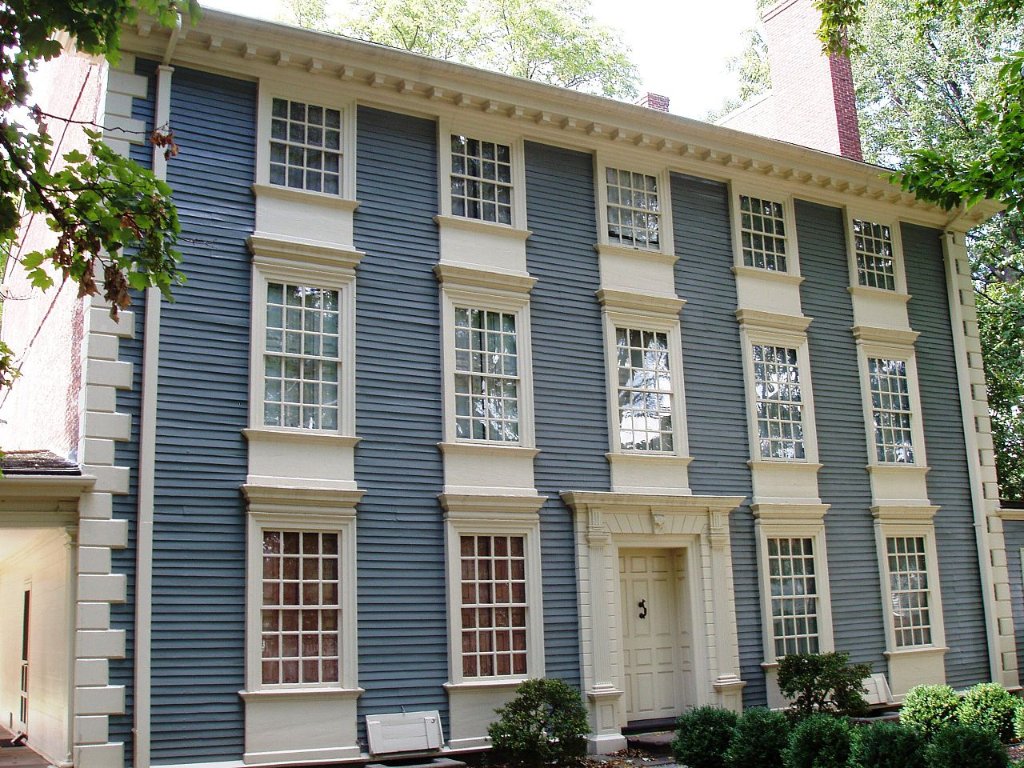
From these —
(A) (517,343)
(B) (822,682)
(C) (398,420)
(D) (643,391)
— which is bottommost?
(B) (822,682)

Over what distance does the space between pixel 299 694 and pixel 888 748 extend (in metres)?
6.39

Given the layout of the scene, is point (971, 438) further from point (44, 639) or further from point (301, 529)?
point (44, 639)

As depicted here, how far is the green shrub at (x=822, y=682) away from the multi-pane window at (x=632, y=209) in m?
6.50

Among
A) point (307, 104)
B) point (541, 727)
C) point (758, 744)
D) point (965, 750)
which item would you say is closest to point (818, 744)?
point (758, 744)

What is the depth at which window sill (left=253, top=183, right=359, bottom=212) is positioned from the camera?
13391 millimetres

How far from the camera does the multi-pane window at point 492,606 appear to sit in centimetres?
1361

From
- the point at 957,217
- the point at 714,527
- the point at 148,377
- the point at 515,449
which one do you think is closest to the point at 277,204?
the point at 148,377

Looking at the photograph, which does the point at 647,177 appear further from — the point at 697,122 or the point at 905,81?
the point at 905,81

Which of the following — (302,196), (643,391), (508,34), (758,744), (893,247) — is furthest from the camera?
(508,34)

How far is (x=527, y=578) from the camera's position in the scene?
1413 centimetres

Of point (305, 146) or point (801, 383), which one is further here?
point (801, 383)

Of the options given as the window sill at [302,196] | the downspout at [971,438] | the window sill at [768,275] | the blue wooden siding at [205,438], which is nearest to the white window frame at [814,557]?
the downspout at [971,438]

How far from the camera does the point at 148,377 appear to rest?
1217 centimetres

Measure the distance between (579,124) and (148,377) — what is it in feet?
23.9
